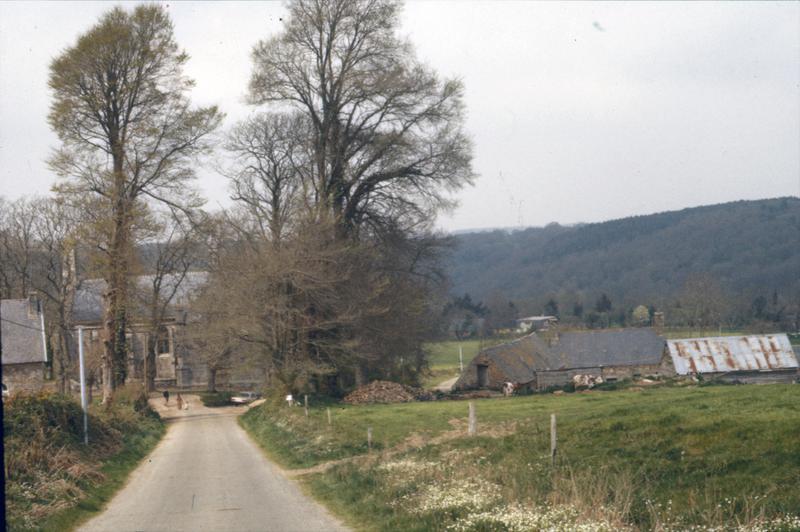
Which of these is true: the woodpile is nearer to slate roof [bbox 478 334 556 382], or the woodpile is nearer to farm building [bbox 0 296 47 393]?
slate roof [bbox 478 334 556 382]

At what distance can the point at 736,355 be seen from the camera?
5534cm

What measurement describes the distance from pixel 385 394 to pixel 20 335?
22.0 m

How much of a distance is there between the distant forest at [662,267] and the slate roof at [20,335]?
6063 cm

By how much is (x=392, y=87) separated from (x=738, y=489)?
1241 inches

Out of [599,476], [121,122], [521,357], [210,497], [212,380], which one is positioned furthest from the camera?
[212,380]

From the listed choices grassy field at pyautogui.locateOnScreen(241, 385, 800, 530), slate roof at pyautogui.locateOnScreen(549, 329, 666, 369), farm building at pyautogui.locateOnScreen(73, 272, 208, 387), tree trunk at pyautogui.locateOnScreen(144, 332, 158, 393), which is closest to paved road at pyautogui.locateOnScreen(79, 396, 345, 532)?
grassy field at pyautogui.locateOnScreen(241, 385, 800, 530)

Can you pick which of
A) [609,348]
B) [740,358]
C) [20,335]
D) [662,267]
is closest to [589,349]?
[609,348]

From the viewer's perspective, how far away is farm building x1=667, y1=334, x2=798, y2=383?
5466cm

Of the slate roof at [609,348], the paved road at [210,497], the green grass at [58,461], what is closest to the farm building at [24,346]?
the green grass at [58,461]

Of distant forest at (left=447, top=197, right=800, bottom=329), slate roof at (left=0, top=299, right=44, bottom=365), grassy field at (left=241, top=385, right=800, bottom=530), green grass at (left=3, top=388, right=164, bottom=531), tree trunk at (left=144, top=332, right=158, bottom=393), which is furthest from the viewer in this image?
distant forest at (left=447, top=197, right=800, bottom=329)

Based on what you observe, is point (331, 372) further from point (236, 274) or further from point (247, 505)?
point (247, 505)

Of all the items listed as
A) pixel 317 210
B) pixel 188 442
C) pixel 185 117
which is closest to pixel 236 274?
Result: pixel 317 210

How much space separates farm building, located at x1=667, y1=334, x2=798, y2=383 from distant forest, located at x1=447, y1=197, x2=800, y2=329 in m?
26.4

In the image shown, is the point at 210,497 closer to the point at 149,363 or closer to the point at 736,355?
the point at 149,363
